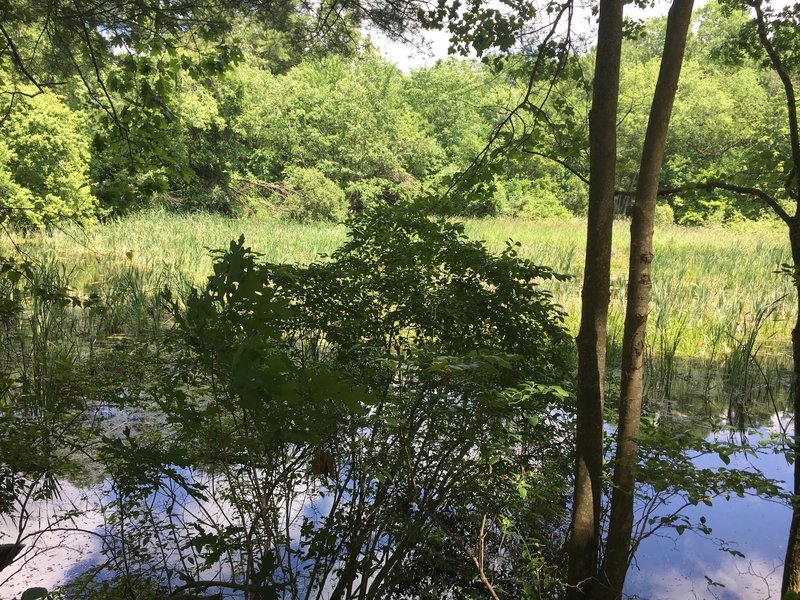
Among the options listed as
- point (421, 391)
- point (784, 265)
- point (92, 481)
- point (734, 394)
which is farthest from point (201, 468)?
point (734, 394)

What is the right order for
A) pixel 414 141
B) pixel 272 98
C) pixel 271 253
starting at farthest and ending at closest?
pixel 414 141 → pixel 272 98 → pixel 271 253

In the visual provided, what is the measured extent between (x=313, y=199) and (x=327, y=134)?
3.32 metres

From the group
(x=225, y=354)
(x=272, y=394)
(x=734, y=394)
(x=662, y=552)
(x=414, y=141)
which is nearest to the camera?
(x=272, y=394)

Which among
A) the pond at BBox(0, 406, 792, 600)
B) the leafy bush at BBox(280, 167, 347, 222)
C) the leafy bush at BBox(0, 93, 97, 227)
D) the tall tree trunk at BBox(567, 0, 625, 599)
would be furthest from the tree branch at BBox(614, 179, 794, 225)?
the leafy bush at BBox(280, 167, 347, 222)

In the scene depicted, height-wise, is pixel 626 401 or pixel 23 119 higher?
pixel 23 119

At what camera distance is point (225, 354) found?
1.40 metres

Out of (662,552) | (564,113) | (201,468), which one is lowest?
(662,552)

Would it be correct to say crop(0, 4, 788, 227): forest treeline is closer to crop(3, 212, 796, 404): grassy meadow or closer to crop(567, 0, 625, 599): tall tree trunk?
crop(3, 212, 796, 404): grassy meadow

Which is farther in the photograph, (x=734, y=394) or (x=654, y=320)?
(x=654, y=320)

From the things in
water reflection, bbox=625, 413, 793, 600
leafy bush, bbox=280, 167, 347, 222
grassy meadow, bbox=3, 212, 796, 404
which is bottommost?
water reflection, bbox=625, 413, 793, 600

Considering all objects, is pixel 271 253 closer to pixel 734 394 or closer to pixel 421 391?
pixel 734 394

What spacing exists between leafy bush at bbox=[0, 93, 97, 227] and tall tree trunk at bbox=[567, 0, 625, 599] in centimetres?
1096

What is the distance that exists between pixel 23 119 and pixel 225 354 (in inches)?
487

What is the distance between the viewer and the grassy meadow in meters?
6.56
